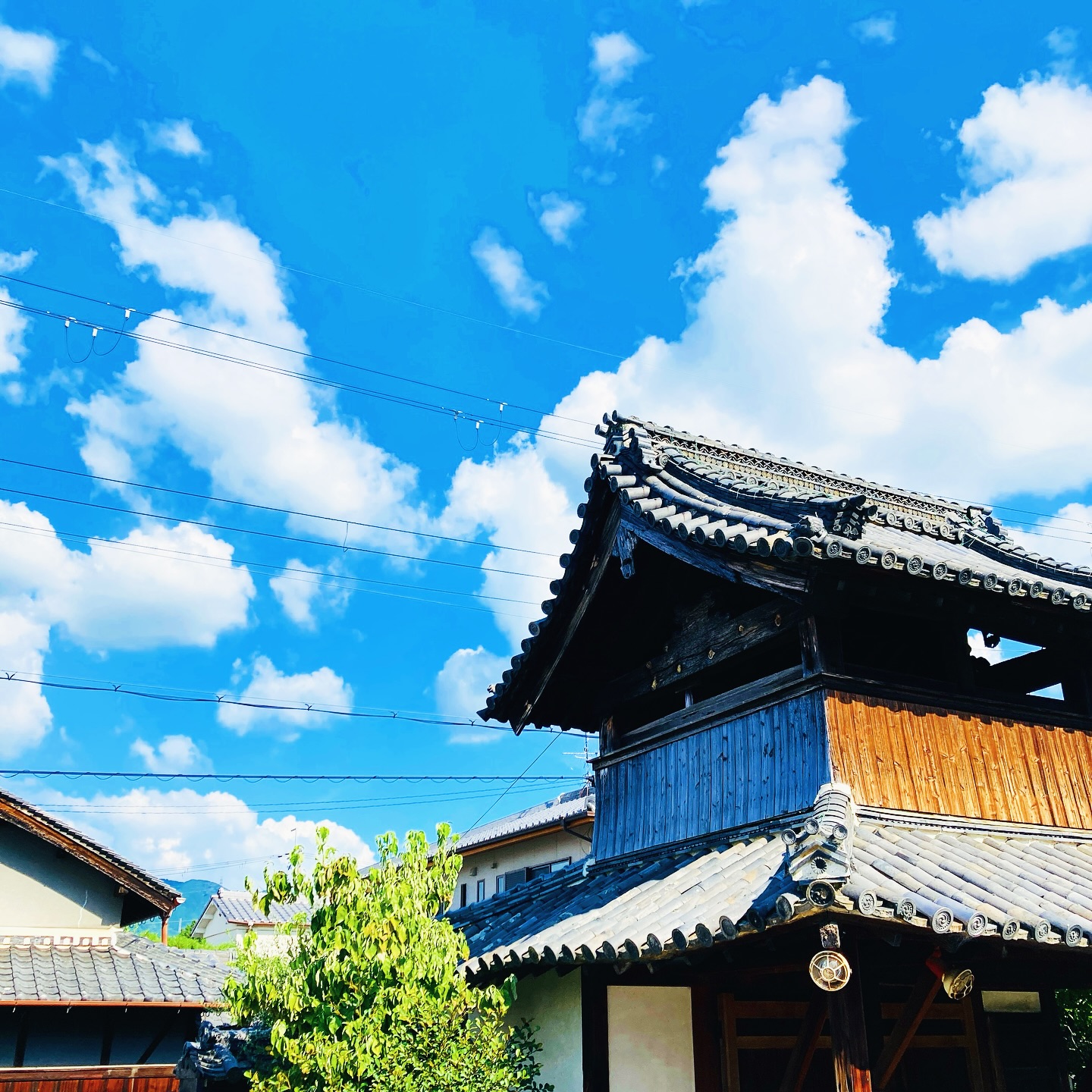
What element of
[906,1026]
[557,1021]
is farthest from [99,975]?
[906,1026]

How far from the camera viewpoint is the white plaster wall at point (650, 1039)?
9.05 m

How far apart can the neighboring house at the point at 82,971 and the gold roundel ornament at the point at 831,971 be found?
14334mm

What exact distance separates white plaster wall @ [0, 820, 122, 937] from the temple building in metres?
10.7

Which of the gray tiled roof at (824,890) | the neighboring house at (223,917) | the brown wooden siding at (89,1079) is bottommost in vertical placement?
the brown wooden siding at (89,1079)

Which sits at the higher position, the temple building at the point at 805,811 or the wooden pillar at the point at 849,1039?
the temple building at the point at 805,811

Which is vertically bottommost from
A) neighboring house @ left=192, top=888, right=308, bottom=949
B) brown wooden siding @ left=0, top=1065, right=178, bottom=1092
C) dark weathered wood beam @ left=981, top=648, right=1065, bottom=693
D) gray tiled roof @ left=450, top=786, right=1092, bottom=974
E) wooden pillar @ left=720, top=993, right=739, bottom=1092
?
brown wooden siding @ left=0, top=1065, right=178, bottom=1092

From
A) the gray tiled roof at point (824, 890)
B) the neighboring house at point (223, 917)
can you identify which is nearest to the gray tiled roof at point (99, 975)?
the gray tiled roof at point (824, 890)

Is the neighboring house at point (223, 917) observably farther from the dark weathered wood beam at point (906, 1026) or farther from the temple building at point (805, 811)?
the dark weathered wood beam at point (906, 1026)

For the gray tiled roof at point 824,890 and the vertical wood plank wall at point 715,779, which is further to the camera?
the vertical wood plank wall at point 715,779

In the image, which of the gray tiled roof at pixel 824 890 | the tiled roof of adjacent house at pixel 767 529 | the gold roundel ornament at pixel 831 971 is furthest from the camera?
the tiled roof of adjacent house at pixel 767 529

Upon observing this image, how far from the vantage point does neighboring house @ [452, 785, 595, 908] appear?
2875cm

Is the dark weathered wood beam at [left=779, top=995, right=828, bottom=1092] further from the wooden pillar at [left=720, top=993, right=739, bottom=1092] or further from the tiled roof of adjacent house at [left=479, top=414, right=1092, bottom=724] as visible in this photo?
the tiled roof of adjacent house at [left=479, top=414, right=1092, bottom=724]

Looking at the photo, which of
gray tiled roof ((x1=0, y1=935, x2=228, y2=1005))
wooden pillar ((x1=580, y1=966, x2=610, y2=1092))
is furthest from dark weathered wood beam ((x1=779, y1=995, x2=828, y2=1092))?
gray tiled roof ((x1=0, y1=935, x2=228, y2=1005))

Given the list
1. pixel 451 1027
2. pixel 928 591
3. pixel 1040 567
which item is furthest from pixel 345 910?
pixel 1040 567
